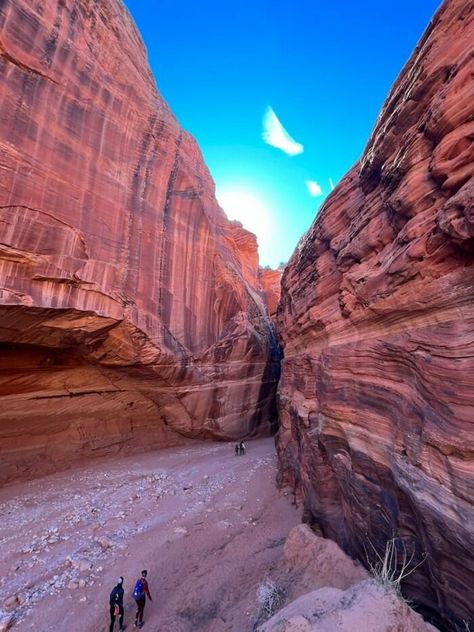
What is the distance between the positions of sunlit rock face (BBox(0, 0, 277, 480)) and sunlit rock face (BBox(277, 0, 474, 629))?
10.6 meters

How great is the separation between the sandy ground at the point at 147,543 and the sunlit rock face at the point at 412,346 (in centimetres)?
266

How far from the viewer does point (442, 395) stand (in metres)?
5.30

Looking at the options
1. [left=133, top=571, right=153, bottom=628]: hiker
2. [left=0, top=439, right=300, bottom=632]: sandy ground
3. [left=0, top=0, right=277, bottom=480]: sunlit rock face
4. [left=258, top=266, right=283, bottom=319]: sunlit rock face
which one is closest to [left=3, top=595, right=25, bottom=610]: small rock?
[left=0, top=439, right=300, bottom=632]: sandy ground

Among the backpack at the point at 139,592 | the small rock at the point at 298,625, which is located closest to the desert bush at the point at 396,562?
the small rock at the point at 298,625

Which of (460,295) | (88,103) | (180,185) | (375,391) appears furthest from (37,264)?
(460,295)

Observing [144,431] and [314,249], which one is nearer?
[314,249]

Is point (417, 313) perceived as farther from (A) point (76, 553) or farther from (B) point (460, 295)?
(A) point (76, 553)

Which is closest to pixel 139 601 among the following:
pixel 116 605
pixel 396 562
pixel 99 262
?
pixel 116 605

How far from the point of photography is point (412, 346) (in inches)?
246

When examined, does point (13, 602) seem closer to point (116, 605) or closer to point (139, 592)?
point (116, 605)

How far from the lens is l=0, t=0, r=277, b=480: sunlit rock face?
1325cm

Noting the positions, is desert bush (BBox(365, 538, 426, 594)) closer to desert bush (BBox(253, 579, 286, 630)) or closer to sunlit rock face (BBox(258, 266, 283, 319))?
desert bush (BBox(253, 579, 286, 630))

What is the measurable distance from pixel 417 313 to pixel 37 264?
13.7 meters

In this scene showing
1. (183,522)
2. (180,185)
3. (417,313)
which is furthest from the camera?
(180,185)
